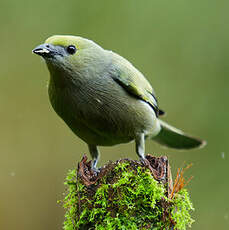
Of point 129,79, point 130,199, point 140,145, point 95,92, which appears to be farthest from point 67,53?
point 130,199

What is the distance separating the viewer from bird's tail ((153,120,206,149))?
7.09 meters

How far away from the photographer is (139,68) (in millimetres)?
9836

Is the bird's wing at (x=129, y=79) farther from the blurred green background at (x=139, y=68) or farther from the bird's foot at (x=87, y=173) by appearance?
the blurred green background at (x=139, y=68)

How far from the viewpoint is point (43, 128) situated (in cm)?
935

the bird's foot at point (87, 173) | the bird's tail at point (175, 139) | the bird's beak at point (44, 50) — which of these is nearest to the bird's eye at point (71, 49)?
the bird's beak at point (44, 50)

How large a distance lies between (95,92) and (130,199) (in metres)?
1.54

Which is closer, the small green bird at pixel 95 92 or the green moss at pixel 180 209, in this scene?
the green moss at pixel 180 209

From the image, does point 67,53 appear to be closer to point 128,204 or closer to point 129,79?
point 129,79

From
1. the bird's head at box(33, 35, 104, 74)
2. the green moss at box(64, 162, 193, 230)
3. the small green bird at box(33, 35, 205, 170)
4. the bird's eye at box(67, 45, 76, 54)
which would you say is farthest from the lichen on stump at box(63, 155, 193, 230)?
the bird's eye at box(67, 45, 76, 54)

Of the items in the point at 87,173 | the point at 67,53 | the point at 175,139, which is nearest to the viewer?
the point at 87,173

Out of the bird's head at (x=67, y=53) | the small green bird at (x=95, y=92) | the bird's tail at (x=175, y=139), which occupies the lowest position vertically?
the bird's tail at (x=175, y=139)

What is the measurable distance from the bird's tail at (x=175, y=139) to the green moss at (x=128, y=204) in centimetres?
298

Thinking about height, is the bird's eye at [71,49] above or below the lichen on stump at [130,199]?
above

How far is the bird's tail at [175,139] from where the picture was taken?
23.3ft
